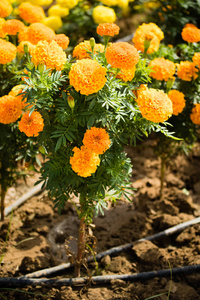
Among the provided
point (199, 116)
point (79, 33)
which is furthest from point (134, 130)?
point (79, 33)

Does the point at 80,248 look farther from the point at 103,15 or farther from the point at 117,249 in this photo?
the point at 103,15

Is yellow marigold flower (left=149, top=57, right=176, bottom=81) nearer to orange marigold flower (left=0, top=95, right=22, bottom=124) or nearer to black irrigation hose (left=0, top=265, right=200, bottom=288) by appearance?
orange marigold flower (left=0, top=95, right=22, bottom=124)

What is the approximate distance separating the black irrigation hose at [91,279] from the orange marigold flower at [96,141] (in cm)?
131

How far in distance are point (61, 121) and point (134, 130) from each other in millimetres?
565

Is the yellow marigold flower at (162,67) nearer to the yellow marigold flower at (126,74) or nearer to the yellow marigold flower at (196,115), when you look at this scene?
the yellow marigold flower at (196,115)

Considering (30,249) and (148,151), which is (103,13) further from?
(30,249)

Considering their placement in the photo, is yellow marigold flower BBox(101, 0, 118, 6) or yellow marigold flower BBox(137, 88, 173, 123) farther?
yellow marigold flower BBox(101, 0, 118, 6)

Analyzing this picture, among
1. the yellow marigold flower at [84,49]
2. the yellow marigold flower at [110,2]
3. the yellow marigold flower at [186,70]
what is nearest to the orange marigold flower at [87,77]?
the yellow marigold flower at [84,49]

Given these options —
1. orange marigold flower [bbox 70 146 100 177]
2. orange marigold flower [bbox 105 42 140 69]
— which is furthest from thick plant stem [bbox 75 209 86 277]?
orange marigold flower [bbox 105 42 140 69]

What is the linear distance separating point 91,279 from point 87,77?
1.77m

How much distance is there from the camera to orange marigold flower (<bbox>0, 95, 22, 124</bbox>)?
2.60 m

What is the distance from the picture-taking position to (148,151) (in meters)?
4.76

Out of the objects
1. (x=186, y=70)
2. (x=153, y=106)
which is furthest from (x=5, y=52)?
(x=186, y=70)

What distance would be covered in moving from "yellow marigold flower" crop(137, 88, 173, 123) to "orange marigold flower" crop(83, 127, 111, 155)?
1.05 feet
